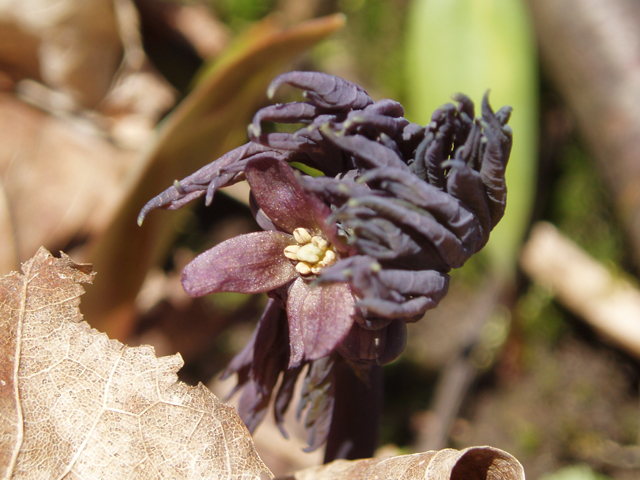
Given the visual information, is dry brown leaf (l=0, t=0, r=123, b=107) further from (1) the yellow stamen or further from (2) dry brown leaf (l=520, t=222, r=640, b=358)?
(2) dry brown leaf (l=520, t=222, r=640, b=358)

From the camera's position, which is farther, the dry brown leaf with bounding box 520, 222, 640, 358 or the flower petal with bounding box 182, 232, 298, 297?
the dry brown leaf with bounding box 520, 222, 640, 358

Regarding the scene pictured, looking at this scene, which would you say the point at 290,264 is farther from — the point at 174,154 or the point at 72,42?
the point at 72,42

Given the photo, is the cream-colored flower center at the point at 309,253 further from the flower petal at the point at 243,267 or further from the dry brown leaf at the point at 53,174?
the dry brown leaf at the point at 53,174

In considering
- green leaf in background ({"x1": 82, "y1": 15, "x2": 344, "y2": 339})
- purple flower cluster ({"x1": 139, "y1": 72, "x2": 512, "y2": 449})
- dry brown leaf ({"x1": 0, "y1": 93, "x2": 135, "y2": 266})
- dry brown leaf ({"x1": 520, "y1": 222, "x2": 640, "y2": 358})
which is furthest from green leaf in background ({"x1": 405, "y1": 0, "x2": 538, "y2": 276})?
purple flower cluster ({"x1": 139, "y1": 72, "x2": 512, "y2": 449})

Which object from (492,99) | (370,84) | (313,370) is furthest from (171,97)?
(313,370)

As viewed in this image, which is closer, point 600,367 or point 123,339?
point 123,339

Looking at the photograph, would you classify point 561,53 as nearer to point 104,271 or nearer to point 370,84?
point 370,84

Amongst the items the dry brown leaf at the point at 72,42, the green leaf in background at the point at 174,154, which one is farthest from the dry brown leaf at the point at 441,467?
the dry brown leaf at the point at 72,42
